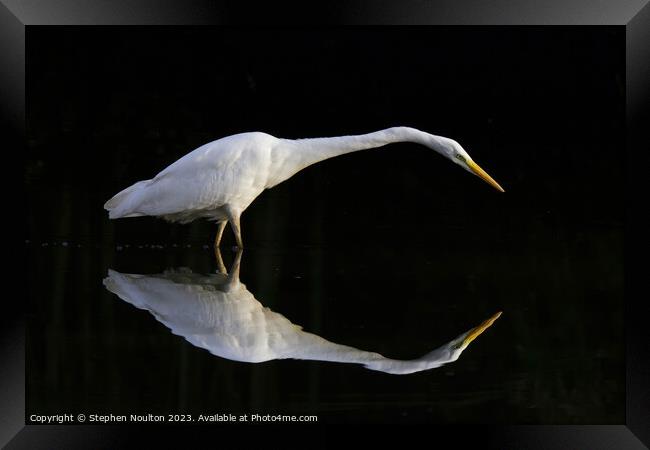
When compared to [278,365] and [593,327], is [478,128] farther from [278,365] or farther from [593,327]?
[278,365]

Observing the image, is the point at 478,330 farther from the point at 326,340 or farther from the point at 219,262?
the point at 219,262

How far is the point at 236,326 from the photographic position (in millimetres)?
3443

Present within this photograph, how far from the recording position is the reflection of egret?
316 centimetres

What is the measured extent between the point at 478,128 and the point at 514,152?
37 cm

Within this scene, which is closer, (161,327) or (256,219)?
(161,327)

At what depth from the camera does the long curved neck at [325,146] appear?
16.6ft

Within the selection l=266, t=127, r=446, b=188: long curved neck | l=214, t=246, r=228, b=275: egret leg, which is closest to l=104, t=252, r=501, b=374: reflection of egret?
l=214, t=246, r=228, b=275: egret leg

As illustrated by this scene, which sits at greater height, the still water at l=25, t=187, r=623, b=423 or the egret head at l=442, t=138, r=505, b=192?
the egret head at l=442, t=138, r=505, b=192

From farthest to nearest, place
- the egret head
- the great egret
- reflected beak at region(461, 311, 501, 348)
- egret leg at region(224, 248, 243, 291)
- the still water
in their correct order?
the great egret
the egret head
egret leg at region(224, 248, 243, 291)
reflected beak at region(461, 311, 501, 348)
the still water

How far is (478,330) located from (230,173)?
214 cm

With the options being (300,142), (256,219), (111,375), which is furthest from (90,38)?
(111,375)

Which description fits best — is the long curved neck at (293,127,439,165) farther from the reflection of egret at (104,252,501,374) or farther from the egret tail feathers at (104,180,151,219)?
the reflection of egret at (104,252,501,374)

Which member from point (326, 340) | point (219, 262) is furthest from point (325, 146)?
point (326, 340)

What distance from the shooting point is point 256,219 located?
22.4ft
